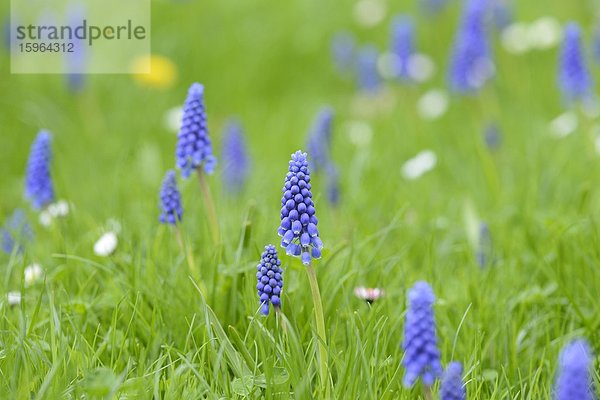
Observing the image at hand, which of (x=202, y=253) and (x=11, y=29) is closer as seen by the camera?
(x=202, y=253)

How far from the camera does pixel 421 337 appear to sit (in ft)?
7.30

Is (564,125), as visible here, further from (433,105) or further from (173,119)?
(173,119)

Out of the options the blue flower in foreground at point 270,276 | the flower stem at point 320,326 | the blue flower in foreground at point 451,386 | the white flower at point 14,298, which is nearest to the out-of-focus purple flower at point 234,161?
the white flower at point 14,298

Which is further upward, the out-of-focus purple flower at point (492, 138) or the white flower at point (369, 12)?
the white flower at point (369, 12)

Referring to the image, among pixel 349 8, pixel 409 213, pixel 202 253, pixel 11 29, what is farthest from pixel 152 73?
pixel 202 253

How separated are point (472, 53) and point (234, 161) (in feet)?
6.32

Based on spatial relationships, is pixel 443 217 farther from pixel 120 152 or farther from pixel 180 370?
pixel 120 152

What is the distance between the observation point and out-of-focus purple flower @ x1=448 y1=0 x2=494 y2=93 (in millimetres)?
6262

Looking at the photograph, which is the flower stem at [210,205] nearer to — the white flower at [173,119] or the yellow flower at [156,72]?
the white flower at [173,119]

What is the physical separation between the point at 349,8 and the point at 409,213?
520 cm

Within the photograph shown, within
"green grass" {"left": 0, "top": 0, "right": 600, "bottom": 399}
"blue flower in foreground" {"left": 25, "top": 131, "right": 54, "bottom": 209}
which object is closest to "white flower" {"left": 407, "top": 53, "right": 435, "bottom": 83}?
"green grass" {"left": 0, "top": 0, "right": 600, "bottom": 399}

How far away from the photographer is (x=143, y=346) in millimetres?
3193

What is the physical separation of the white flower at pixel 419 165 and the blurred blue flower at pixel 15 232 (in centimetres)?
241

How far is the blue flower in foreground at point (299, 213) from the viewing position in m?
2.51
